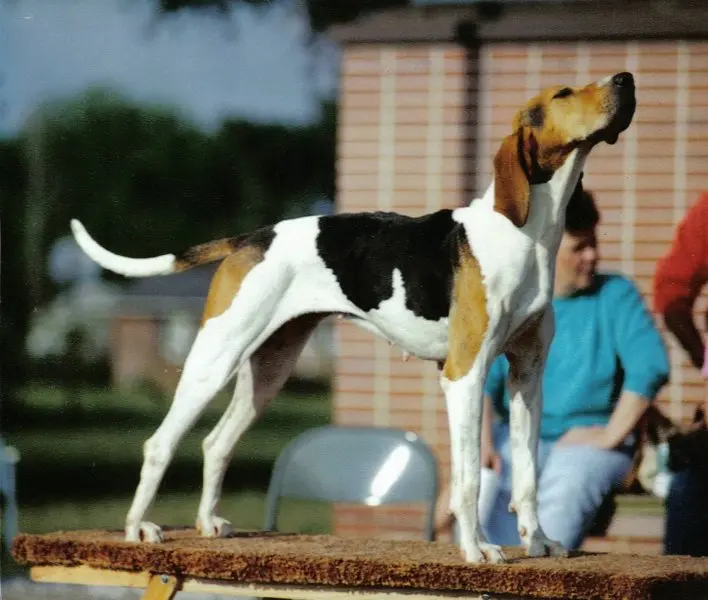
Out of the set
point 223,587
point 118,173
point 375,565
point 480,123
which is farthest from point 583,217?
point 118,173

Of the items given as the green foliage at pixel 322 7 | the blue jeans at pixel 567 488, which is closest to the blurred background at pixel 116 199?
the green foliage at pixel 322 7

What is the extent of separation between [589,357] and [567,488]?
1.43ft

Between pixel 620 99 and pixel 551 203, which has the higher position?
pixel 620 99

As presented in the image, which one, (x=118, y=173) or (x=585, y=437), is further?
(x=118, y=173)

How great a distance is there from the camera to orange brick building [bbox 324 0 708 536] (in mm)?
4871

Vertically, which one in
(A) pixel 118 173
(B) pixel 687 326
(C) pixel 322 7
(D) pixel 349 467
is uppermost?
(C) pixel 322 7

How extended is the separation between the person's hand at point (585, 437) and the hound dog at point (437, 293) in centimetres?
88

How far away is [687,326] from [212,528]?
1.82 meters

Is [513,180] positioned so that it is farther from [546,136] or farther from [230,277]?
[230,277]

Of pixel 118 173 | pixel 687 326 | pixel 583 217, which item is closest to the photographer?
pixel 583 217

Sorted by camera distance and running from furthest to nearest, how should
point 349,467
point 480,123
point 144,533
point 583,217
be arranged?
1. point 480,123
2. point 349,467
3. point 583,217
4. point 144,533

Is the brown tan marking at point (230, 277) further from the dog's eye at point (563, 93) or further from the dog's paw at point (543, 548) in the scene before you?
the dog's paw at point (543, 548)

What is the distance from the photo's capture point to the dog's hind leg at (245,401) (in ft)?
10.4

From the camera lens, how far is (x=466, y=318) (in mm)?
2760
